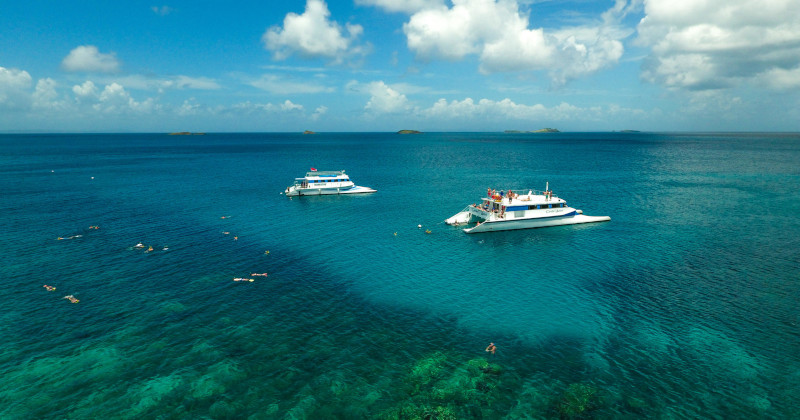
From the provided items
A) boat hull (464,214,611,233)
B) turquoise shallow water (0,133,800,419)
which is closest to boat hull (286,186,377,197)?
turquoise shallow water (0,133,800,419)

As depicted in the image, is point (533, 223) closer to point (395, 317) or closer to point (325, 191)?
point (395, 317)

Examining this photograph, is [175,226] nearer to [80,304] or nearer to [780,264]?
[80,304]

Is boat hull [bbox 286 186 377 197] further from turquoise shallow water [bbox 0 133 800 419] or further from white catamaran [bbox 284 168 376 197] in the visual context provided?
turquoise shallow water [bbox 0 133 800 419]

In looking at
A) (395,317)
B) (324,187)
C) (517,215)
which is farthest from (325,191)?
(395,317)

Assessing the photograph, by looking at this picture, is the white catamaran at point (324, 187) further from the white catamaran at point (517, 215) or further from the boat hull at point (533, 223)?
the boat hull at point (533, 223)

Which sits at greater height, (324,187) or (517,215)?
(324,187)

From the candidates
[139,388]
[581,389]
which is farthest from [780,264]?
[139,388]

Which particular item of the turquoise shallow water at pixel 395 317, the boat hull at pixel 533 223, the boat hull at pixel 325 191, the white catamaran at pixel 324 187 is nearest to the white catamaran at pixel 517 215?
the boat hull at pixel 533 223

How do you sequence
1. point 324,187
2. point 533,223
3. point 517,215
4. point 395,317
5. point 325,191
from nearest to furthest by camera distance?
1. point 395,317
2. point 517,215
3. point 533,223
4. point 324,187
5. point 325,191
